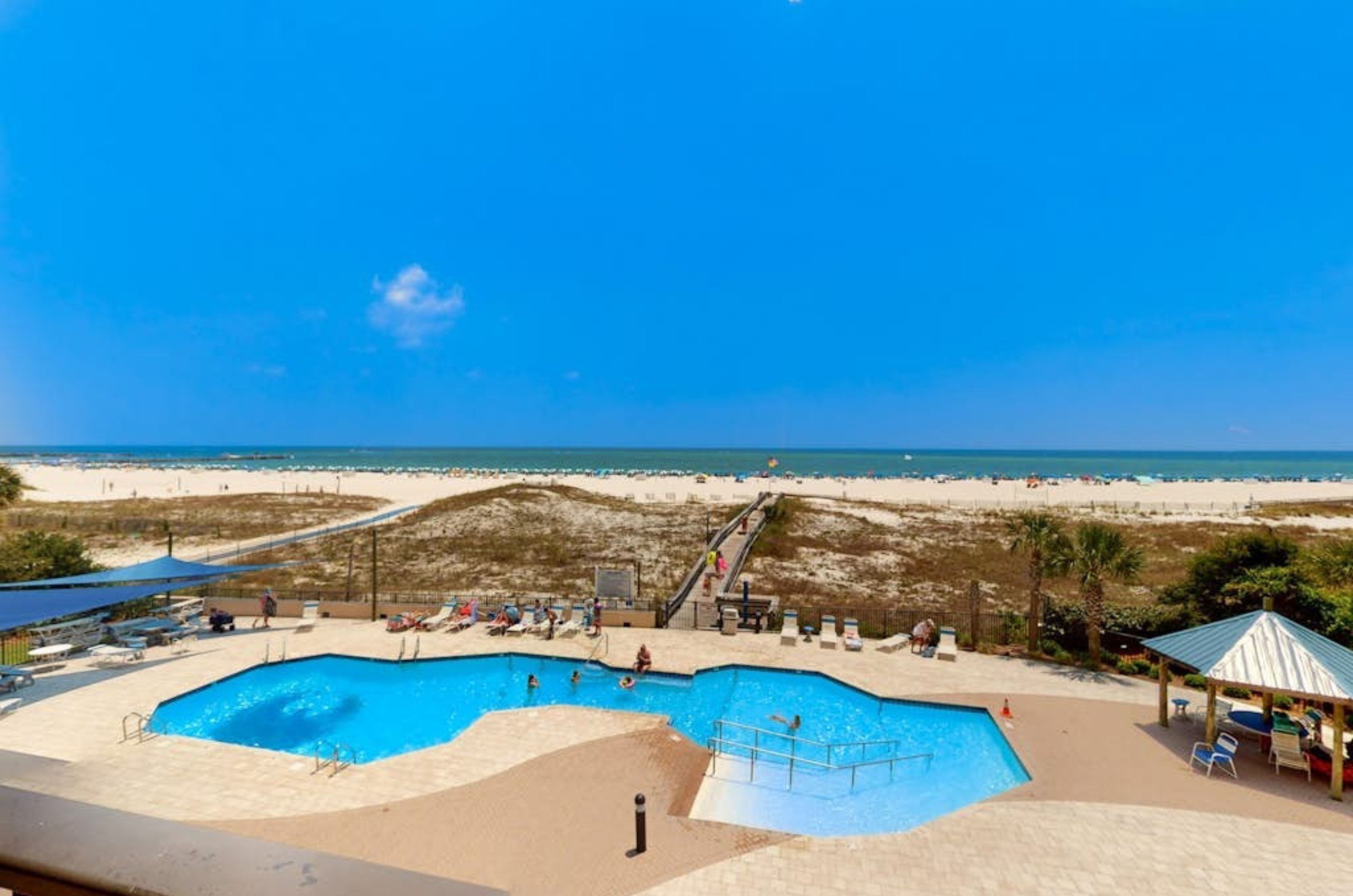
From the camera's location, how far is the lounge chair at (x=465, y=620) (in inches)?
825

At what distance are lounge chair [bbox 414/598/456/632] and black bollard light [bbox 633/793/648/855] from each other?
44.5 feet

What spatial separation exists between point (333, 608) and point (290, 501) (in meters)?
41.8

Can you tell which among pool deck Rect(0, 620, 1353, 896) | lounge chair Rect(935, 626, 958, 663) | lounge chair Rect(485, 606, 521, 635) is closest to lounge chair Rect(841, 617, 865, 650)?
lounge chair Rect(935, 626, 958, 663)

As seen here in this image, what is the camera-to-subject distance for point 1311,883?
28.8 ft

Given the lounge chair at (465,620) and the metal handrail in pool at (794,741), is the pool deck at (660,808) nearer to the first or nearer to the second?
the metal handrail in pool at (794,741)

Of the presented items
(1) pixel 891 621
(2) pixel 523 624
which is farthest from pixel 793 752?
(2) pixel 523 624

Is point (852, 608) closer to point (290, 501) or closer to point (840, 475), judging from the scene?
point (290, 501)

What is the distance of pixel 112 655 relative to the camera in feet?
54.1

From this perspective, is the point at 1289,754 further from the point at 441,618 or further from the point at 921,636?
the point at 441,618

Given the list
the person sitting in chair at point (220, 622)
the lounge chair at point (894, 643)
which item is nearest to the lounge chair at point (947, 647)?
the lounge chair at point (894, 643)

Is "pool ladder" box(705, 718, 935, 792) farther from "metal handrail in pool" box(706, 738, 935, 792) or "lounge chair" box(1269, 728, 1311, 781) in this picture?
"lounge chair" box(1269, 728, 1311, 781)

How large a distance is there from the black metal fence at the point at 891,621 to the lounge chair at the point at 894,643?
631 mm

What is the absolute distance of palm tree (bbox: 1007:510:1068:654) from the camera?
17844mm

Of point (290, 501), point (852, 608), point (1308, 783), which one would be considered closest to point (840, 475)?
point (290, 501)
